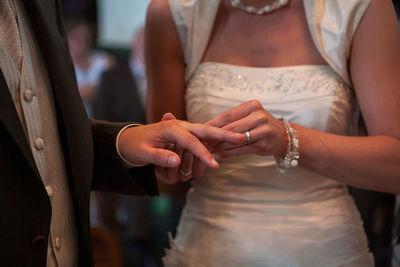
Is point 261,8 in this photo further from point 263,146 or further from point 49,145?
point 49,145

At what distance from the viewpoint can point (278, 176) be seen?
1.38 metres

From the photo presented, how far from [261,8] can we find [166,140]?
66 centimetres

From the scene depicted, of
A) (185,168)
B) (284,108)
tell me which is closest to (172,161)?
(185,168)

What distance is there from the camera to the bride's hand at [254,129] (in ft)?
3.51

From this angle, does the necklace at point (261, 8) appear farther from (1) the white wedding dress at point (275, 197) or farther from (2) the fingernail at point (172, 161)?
(2) the fingernail at point (172, 161)

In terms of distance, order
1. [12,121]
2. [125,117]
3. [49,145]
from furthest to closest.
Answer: [125,117]
[49,145]
[12,121]

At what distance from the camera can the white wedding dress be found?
1332 mm

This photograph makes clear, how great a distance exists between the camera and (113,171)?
1104 mm

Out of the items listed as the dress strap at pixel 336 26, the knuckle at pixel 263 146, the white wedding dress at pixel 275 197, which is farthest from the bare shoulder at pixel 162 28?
the knuckle at pixel 263 146

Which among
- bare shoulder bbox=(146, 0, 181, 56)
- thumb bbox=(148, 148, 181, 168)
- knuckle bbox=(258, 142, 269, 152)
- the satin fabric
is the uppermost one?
bare shoulder bbox=(146, 0, 181, 56)

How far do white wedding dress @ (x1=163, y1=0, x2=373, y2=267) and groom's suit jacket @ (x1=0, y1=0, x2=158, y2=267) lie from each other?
326mm

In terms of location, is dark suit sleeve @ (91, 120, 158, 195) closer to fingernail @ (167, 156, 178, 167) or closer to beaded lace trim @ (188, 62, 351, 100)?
fingernail @ (167, 156, 178, 167)

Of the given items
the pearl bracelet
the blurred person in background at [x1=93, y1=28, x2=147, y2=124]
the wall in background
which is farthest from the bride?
the wall in background

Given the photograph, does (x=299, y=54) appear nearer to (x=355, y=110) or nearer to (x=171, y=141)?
(x=355, y=110)
